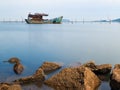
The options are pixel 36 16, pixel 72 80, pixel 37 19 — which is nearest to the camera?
pixel 72 80

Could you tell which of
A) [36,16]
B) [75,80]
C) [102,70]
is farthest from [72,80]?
[36,16]

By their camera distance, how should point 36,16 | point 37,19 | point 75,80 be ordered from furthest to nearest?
1. point 37,19
2. point 36,16
3. point 75,80

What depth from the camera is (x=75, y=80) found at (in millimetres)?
16766

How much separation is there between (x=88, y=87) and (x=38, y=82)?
4030 mm

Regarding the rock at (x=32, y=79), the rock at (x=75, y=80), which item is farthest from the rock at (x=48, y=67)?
the rock at (x=75, y=80)

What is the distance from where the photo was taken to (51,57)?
1244 inches

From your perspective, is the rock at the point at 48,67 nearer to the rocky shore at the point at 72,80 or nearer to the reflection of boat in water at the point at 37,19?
the rocky shore at the point at 72,80

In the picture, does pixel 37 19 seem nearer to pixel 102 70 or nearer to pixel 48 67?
pixel 48 67

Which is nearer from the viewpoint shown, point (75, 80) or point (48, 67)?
point (75, 80)

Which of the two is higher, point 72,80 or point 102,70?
point 72,80

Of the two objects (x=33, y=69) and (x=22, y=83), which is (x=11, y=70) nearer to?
(x=33, y=69)

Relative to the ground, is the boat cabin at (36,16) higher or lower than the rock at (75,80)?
higher

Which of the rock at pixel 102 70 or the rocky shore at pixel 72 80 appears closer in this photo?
Answer: the rocky shore at pixel 72 80

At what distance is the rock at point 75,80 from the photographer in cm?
1648
